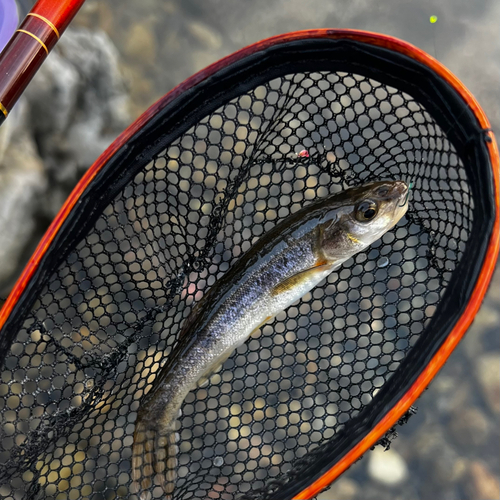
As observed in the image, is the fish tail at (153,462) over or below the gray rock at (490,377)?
below

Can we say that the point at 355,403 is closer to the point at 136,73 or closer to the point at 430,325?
the point at 430,325

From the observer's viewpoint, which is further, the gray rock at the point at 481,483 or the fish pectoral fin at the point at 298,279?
the gray rock at the point at 481,483

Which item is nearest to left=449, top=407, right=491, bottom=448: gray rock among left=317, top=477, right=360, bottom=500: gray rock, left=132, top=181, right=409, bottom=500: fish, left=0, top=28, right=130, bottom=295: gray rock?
left=317, top=477, right=360, bottom=500: gray rock

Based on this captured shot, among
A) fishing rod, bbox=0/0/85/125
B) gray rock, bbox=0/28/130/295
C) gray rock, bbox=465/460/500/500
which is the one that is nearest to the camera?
fishing rod, bbox=0/0/85/125

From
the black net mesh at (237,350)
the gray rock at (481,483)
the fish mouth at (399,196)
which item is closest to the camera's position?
the fish mouth at (399,196)

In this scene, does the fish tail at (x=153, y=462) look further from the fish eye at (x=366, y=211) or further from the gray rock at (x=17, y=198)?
the fish eye at (x=366, y=211)

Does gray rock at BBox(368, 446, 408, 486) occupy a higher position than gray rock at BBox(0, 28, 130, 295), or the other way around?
gray rock at BBox(0, 28, 130, 295)

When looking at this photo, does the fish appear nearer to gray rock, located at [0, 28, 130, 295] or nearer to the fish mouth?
the fish mouth

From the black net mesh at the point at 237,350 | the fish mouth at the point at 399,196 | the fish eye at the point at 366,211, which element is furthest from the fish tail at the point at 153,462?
the fish mouth at the point at 399,196

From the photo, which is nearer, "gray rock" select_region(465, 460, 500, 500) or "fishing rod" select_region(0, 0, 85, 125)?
"fishing rod" select_region(0, 0, 85, 125)
